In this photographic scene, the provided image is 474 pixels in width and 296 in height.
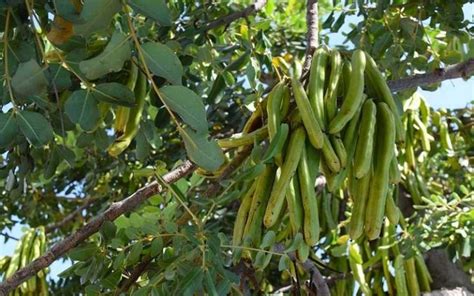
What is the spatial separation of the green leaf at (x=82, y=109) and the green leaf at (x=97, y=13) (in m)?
0.16

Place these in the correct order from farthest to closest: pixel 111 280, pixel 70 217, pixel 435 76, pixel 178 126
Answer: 1. pixel 70 217
2. pixel 435 76
3. pixel 111 280
4. pixel 178 126

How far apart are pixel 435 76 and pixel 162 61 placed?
1.79 feet

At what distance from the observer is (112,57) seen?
3.05 ft

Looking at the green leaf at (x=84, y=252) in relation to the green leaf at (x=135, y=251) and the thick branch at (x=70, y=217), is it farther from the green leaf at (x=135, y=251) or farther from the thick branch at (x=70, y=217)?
the thick branch at (x=70, y=217)

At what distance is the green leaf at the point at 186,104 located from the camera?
0.96 meters

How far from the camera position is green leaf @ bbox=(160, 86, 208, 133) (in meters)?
0.96

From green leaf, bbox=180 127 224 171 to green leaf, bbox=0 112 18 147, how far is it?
0.75 ft

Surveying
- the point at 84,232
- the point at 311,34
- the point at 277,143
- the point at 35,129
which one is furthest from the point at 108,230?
the point at 311,34

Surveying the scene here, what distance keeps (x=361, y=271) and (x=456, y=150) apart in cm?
78

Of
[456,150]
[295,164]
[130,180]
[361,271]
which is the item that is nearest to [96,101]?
[295,164]

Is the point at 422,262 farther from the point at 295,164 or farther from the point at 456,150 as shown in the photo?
the point at 295,164

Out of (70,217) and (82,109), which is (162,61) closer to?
(82,109)

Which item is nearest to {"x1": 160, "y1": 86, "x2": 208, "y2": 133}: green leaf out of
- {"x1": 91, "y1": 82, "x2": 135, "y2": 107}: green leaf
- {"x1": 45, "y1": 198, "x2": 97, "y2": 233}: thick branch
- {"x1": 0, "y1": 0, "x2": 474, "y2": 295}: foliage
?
{"x1": 0, "y1": 0, "x2": 474, "y2": 295}: foliage

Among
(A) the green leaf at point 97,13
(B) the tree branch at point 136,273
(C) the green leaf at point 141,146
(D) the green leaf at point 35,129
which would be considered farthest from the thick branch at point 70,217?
(A) the green leaf at point 97,13
